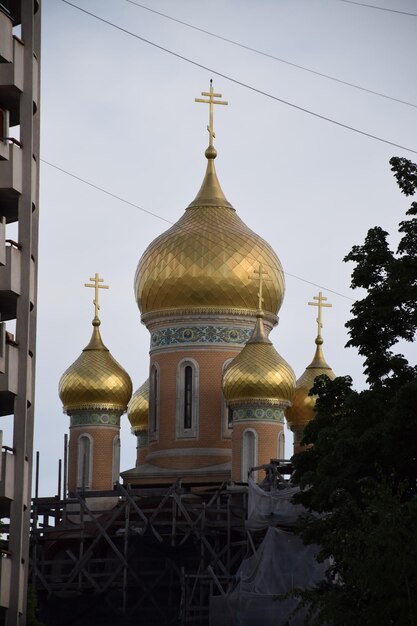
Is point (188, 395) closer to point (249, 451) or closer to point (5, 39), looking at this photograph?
point (249, 451)

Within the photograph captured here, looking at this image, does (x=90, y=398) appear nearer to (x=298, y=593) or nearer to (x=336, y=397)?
(x=336, y=397)

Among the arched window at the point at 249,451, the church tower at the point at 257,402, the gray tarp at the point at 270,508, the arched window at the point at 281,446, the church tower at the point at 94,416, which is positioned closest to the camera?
the gray tarp at the point at 270,508

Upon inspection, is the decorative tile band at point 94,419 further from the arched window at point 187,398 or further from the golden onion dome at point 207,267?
the golden onion dome at point 207,267

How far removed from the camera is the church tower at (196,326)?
172 ft

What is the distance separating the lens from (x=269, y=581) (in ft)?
136

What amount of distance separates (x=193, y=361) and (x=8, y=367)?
25.8 metres

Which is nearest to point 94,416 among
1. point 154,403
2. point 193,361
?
point 154,403

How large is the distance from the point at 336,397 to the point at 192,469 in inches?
909

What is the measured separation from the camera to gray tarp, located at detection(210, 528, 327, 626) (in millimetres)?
40625

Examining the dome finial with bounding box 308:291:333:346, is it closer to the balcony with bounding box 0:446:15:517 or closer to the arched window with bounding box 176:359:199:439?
the arched window with bounding box 176:359:199:439

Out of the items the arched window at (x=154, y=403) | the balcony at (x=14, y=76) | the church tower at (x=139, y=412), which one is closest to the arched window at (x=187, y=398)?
the arched window at (x=154, y=403)

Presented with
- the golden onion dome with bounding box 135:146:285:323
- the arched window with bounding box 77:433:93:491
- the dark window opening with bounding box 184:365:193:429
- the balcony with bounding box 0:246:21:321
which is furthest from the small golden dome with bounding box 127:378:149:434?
the balcony with bounding box 0:246:21:321

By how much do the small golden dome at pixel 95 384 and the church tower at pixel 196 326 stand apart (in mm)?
993

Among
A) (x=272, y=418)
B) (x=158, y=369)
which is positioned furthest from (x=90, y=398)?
(x=272, y=418)
